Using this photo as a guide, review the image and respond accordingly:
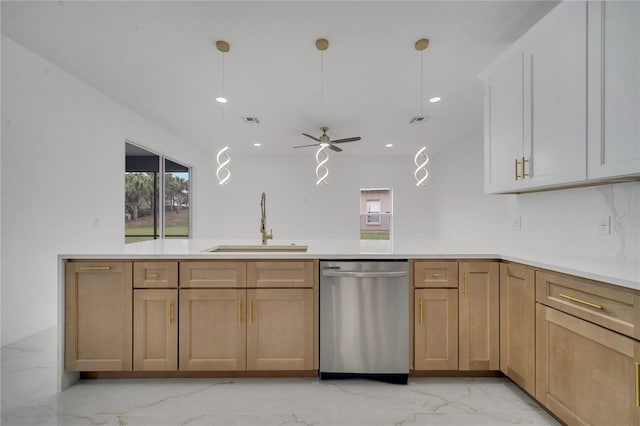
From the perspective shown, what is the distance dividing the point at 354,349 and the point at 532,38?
2390 mm

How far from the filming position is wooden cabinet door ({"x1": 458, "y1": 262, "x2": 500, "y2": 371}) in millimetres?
1864

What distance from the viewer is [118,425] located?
5.02 ft

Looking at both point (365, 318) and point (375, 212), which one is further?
point (375, 212)

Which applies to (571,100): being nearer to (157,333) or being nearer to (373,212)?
(157,333)

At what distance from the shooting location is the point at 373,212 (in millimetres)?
7375

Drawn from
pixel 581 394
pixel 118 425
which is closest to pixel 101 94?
pixel 118 425

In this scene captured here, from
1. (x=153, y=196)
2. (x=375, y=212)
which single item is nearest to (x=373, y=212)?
(x=375, y=212)

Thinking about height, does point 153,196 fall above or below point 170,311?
above

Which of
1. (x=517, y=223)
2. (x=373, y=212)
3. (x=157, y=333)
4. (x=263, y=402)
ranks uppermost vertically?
(x=373, y=212)

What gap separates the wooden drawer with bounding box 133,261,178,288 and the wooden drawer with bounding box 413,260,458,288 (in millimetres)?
1648

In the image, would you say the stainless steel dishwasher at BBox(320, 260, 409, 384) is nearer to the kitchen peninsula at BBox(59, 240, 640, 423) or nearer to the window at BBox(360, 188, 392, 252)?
the kitchen peninsula at BBox(59, 240, 640, 423)

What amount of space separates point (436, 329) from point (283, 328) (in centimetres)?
105

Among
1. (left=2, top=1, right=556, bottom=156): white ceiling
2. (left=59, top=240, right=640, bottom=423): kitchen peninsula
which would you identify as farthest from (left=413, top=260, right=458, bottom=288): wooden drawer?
(left=2, top=1, right=556, bottom=156): white ceiling

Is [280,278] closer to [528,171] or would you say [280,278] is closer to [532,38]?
[528,171]
